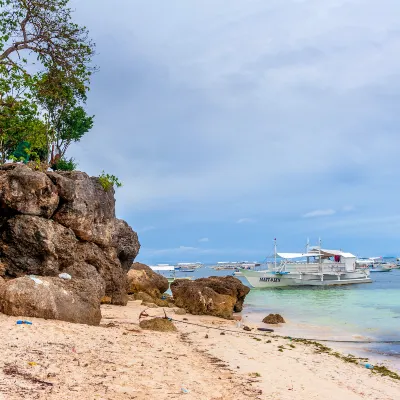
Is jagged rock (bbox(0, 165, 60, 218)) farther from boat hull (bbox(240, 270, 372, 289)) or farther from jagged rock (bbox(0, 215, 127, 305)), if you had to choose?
boat hull (bbox(240, 270, 372, 289))

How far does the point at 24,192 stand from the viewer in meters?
13.4

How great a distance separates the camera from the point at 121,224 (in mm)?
19594

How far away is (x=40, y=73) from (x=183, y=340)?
10.3 m

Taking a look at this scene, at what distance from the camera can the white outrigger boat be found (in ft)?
162

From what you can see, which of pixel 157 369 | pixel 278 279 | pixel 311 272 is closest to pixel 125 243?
pixel 157 369

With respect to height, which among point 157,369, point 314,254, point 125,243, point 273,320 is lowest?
point 273,320

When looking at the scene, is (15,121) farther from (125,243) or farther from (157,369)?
(157,369)

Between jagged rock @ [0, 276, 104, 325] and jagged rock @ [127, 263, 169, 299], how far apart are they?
14.3m

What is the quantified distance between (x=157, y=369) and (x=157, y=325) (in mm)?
5082

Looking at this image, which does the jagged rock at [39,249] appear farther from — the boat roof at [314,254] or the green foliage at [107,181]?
the boat roof at [314,254]

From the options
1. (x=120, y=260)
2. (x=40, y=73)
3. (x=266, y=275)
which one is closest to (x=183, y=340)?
(x=120, y=260)

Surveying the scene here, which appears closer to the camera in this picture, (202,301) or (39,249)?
(39,249)

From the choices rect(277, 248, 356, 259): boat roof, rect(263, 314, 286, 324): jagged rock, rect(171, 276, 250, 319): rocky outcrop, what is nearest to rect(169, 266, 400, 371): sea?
rect(263, 314, 286, 324): jagged rock

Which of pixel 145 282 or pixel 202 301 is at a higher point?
pixel 145 282
